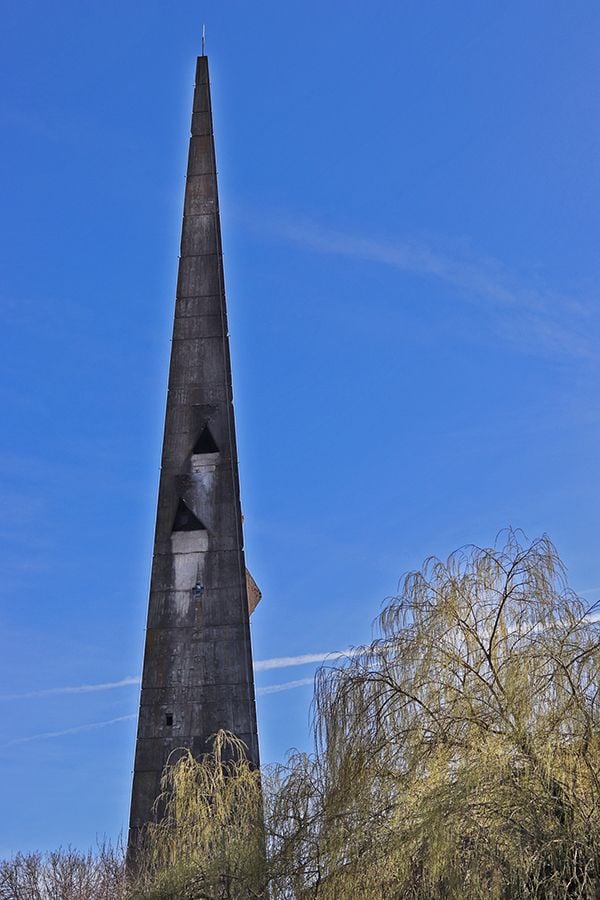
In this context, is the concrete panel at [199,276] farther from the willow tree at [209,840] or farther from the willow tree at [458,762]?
the willow tree at [458,762]

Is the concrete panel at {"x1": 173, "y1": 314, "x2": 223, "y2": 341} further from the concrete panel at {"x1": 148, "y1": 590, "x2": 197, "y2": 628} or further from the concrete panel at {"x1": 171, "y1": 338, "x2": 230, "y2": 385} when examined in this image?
the concrete panel at {"x1": 148, "y1": 590, "x2": 197, "y2": 628}

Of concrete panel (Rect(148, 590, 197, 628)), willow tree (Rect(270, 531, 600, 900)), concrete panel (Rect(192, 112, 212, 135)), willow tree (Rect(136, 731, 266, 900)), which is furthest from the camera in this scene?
concrete panel (Rect(192, 112, 212, 135))

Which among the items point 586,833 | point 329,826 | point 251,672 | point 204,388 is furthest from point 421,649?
point 204,388

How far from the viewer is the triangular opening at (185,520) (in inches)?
1136

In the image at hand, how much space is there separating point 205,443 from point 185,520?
5.77 ft

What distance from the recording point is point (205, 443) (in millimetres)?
29453

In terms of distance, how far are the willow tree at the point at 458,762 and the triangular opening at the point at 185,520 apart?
44.9 ft

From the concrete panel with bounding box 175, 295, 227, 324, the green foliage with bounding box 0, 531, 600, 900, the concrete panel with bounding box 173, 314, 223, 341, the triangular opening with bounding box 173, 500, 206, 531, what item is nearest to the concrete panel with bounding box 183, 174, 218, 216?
the concrete panel with bounding box 175, 295, 227, 324

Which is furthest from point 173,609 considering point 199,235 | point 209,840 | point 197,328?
point 209,840

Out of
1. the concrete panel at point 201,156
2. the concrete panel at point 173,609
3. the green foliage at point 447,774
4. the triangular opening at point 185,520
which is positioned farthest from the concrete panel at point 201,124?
the green foliage at point 447,774

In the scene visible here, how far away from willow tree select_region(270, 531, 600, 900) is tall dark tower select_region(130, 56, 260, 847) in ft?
40.5

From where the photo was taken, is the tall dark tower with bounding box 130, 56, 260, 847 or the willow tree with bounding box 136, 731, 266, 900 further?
the tall dark tower with bounding box 130, 56, 260, 847

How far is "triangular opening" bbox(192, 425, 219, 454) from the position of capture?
2942 centimetres

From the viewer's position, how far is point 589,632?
1399 cm
